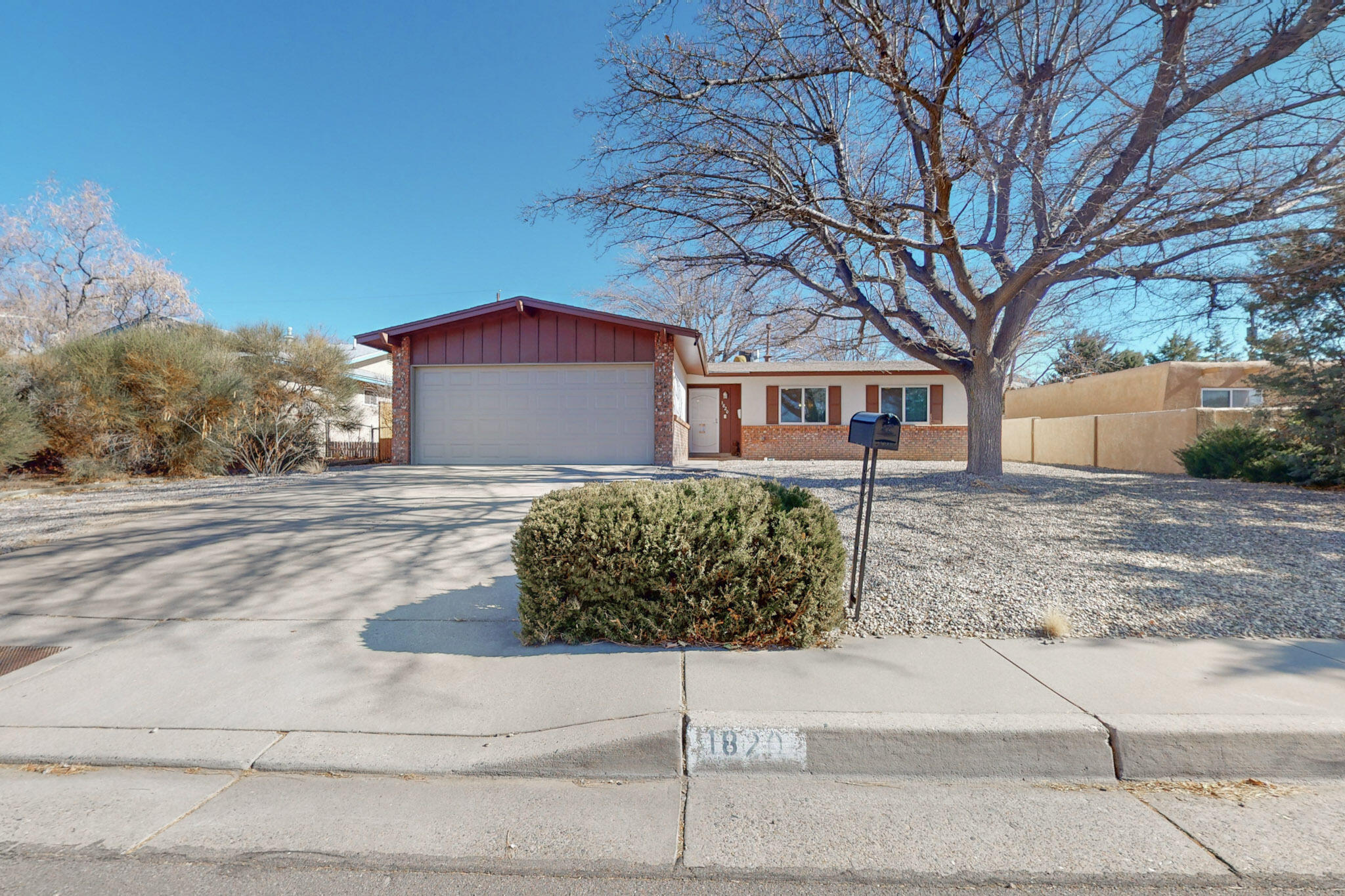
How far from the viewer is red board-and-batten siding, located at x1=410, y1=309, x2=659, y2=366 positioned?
42.1 feet

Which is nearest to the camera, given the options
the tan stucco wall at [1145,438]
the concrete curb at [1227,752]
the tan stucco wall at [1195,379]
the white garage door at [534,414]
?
the concrete curb at [1227,752]

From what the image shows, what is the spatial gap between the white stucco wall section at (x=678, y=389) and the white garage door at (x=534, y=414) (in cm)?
65

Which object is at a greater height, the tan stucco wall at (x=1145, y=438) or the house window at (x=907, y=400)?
the house window at (x=907, y=400)

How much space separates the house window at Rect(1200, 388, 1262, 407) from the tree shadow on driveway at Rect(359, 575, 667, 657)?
2102cm

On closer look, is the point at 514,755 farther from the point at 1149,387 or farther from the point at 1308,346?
the point at 1149,387

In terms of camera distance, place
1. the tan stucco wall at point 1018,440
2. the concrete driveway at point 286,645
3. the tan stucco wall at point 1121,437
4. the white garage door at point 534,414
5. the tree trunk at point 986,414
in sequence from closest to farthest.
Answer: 1. the concrete driveway at point 286,645
2. the tree trunk at point 986,414
3. the tan stucco wall at point 1121,437
4. the white garage door at point 534,414
5. the tan stucco wall at point 1018,440

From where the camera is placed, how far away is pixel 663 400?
1266 centimetres

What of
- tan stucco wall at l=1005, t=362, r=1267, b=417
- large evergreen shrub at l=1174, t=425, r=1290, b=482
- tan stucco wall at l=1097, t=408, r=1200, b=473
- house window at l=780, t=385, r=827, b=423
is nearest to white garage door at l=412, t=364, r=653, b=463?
house window at l=780, t=385, r=827, b=423

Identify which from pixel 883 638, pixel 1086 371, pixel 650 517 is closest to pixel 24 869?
pixel 650 517

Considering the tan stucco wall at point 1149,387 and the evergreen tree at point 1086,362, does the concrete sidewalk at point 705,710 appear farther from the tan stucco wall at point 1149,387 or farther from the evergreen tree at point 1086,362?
the evergreen tree at point 1086,362

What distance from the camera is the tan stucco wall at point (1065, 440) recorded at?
16109 mm

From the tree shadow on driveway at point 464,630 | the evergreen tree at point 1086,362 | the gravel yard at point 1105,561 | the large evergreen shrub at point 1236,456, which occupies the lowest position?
the tree shadow on driveway at point 464,630

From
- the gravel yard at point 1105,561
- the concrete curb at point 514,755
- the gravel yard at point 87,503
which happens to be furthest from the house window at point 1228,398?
the gravel yard at point 87,503

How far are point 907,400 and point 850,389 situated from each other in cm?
180
